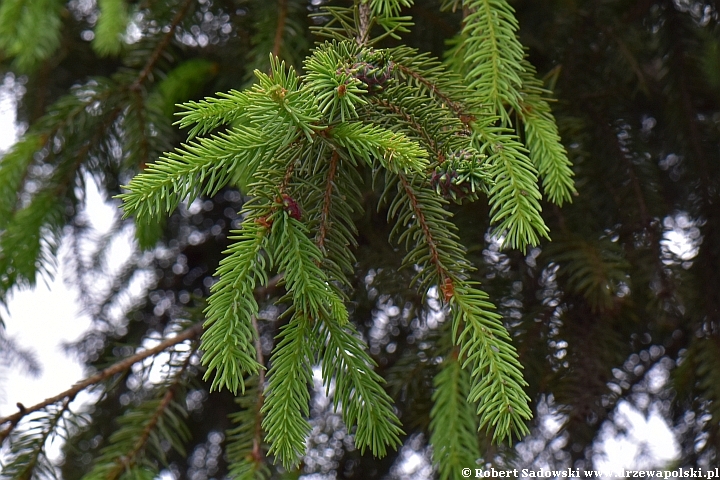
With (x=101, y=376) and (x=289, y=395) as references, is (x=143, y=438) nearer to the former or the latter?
(x=101, y=376)

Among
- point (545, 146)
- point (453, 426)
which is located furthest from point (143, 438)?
point (545, 146)

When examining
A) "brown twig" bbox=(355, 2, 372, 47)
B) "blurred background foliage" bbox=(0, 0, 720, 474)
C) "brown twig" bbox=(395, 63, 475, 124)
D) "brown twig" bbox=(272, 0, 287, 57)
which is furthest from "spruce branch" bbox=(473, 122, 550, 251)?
"brown twig" bbox=(272, 0, 287, 57)

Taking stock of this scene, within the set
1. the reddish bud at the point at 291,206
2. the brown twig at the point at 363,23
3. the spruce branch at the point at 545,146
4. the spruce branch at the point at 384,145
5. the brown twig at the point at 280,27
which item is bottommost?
the reddish bud at the point at 291,206

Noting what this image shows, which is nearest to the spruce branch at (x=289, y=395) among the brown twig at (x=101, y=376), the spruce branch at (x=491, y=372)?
the spruce branch at (x=491, y=372)

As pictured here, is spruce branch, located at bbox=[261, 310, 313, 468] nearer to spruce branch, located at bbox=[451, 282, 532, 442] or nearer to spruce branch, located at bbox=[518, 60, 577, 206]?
spruce branch, located at bbox=[451, 282, 532, 442]

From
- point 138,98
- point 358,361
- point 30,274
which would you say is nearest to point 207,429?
point 30,274

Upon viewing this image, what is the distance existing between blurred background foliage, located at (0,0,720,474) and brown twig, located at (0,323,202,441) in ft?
0.09

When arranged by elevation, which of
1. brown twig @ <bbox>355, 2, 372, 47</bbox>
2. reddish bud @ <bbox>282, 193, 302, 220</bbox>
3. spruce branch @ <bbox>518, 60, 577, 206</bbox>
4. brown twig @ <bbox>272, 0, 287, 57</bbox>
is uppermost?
brown twig @ <bbox>272, 0, 287, 57</bbox>

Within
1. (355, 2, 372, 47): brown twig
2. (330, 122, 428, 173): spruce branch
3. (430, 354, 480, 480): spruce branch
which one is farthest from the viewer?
(430, 354, 480, 480): spruce branch

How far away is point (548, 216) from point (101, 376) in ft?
2.27

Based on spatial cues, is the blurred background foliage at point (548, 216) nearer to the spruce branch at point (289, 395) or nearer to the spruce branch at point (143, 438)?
the spruce branch at point (143, 438)

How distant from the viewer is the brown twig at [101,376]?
0.80 meters

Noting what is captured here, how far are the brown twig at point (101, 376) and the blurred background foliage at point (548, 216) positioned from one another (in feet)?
0.09

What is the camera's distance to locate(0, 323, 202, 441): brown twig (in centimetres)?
80
